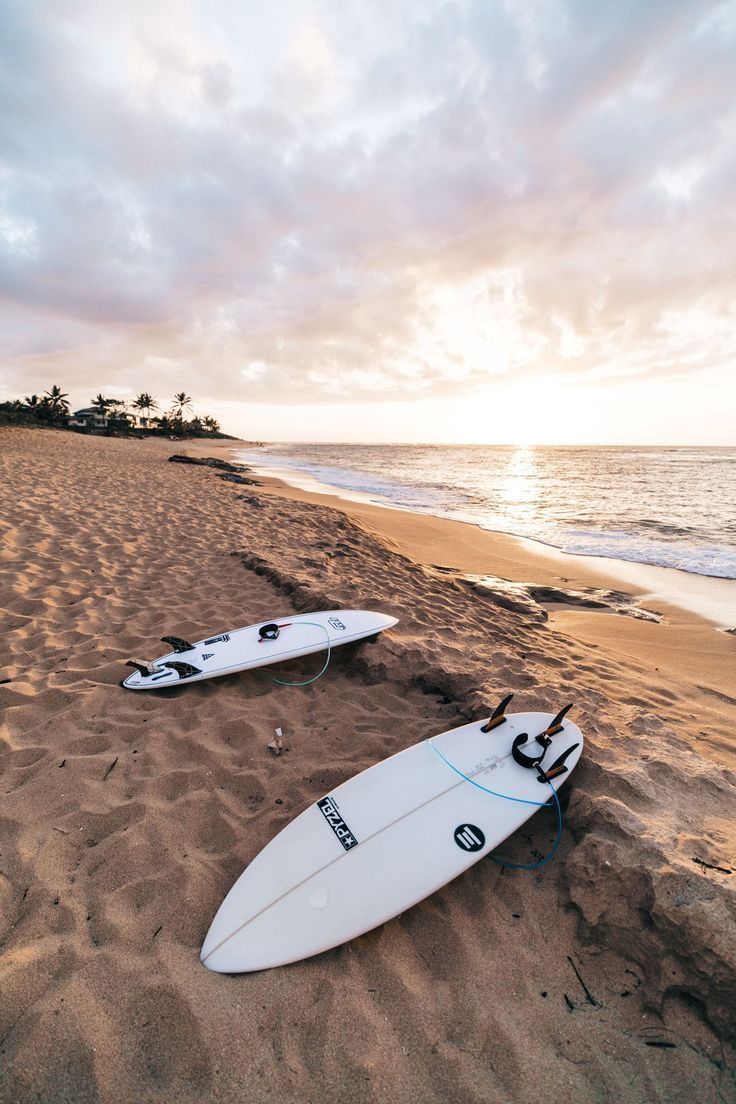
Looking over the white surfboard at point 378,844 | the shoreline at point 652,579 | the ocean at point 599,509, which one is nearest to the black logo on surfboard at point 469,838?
the white surfboard at point 378,844

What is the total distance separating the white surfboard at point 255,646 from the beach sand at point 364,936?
150 millimetres

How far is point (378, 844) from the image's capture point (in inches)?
90.7

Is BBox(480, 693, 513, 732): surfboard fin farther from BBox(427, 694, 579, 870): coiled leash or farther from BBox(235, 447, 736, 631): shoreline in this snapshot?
BBox(235, 447, 736, 631): shoreline

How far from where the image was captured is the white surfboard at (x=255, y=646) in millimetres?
3422

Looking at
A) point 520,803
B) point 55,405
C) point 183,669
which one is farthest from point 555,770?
point 55,405

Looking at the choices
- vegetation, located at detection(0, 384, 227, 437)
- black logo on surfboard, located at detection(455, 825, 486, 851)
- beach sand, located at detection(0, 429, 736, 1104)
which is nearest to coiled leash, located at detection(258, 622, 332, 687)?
beach sand, located at detection(0, 429, 736, 1104)

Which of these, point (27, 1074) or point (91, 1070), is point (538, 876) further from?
point (27, 1074)

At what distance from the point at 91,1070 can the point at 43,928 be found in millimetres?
583

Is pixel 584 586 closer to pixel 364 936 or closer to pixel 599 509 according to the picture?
pixel 364 936

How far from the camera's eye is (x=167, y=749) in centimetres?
285

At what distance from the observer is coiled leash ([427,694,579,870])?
7.53 ft

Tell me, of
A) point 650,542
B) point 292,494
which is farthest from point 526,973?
point 292,494

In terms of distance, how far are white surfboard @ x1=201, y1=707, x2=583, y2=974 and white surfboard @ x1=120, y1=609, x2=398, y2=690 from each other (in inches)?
58.5

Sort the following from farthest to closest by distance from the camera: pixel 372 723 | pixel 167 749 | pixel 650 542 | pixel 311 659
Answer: pixel 650 542
pixel 311 659
pixel 372 723
pixel 167 749
